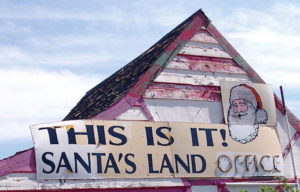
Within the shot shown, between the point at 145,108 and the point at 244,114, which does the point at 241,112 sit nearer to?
the point at 244,114

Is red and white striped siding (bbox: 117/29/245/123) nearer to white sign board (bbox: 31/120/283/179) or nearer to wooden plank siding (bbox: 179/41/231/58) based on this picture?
wooden plank siding (bbox: 179/41/231/58)

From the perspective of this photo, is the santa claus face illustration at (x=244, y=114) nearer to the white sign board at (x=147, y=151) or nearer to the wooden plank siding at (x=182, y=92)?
the white sign board at (x=147, y=151)

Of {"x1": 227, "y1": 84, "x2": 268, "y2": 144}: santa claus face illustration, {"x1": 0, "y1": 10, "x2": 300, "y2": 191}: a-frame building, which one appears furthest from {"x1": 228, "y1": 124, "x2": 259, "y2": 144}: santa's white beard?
{"x1": 0, "y1": 10, "x2": 300, "y2": 191}: a-frame building

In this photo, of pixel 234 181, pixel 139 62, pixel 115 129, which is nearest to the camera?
pixel 115 129

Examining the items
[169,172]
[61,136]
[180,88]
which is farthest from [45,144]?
[180,88]

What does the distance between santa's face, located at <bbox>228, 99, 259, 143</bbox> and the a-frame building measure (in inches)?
10.8

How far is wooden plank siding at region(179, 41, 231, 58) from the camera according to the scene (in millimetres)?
13127

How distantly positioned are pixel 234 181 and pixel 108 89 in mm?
4143

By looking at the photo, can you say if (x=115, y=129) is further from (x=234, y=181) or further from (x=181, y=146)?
(x=234, y=181)

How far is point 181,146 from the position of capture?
39.8ft

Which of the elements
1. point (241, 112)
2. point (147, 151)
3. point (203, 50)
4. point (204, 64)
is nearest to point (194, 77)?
point (204, 64)

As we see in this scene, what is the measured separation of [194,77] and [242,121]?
1.52m

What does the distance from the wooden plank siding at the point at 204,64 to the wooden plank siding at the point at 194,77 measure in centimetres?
A: 9

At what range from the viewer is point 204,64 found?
13.2 metres
